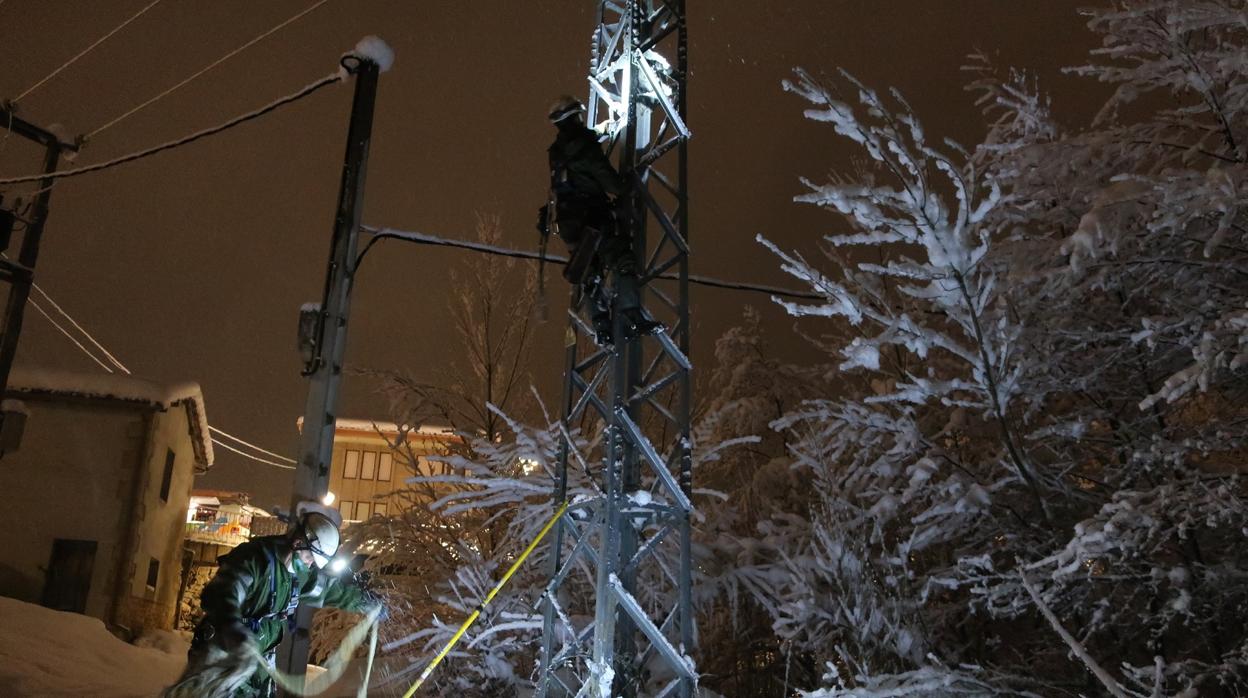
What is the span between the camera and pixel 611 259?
20.2ft

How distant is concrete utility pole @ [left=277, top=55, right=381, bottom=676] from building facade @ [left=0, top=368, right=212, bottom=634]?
65.0ft

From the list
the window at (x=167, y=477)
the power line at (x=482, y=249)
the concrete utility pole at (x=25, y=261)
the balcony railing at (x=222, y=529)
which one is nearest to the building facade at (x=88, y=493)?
the window at (x=167, y=477)

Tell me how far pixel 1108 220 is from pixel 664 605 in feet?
23.6

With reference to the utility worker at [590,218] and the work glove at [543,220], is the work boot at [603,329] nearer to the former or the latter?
the utility worker at [590,218]

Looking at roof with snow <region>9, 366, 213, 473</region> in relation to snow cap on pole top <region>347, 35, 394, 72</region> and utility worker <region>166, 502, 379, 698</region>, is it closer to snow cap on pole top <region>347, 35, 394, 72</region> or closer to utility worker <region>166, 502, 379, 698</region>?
snow cap on pole top <region>347, 35, 394, 72</region>

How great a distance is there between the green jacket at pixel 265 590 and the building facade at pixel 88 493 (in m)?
21.2

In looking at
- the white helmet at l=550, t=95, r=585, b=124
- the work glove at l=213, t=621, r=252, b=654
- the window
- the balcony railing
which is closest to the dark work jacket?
the white helmet at l=550, t=95, r=585, b=124

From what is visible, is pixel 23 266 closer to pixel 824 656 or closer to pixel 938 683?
pixel 824 656

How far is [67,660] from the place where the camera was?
640 inches

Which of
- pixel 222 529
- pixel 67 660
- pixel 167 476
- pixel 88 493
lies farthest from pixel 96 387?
pixel 222 529

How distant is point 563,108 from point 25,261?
11.7 metres

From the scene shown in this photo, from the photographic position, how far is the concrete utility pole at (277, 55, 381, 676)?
6430 mm

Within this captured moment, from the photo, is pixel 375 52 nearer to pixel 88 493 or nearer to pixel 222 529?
pixel 88 493

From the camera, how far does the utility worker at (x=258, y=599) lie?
14.0ft
